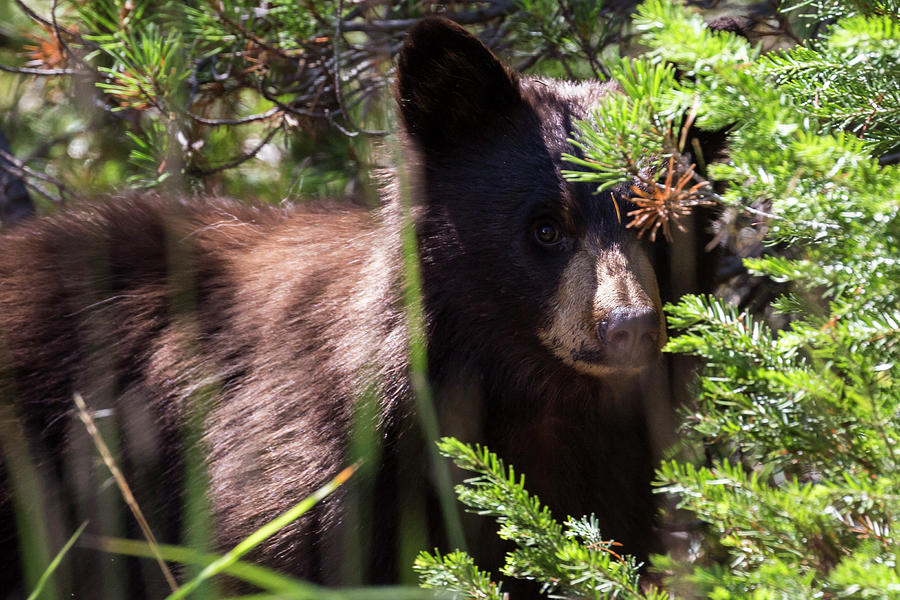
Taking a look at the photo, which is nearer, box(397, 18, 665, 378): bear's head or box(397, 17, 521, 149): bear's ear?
box(397, 18, 665, 378): bear's head

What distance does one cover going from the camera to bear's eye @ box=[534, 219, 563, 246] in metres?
2.60

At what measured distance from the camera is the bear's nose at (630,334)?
225 centimetres

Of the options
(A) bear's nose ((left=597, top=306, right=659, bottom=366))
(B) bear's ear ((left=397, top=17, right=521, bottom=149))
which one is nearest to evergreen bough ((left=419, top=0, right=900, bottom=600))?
(A) bear's nose ((left=597, top=306, right=659, bottom=366))

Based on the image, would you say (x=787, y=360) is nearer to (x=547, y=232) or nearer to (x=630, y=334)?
(x=630, y=334)

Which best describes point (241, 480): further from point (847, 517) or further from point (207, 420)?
point (847, 517)

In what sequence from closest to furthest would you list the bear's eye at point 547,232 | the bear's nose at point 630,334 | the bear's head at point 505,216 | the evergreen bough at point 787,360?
the evergreen bough at point 787,360 < the bear's nose at point 630,334 < the bear's head at point 505,216 < the bear's eye at point 547,232

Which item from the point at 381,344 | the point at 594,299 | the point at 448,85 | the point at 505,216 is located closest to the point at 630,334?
the point at 594,299

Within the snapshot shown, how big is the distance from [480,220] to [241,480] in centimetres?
104

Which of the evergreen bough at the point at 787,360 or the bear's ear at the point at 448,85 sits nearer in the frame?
the evergreen bough at the point at 787,360


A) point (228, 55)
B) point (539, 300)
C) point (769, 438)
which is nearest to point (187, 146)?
point (228, 55)

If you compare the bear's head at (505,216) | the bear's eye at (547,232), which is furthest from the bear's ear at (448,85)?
the bear's eye at (547,232)

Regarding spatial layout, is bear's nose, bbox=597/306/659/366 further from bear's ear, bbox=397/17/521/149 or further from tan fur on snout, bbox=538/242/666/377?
bear's ear, bbox=397/17/521/149

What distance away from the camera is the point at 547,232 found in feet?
8.58

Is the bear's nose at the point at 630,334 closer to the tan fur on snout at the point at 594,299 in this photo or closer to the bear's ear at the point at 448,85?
the tan fur on snout at the point at 594,299
